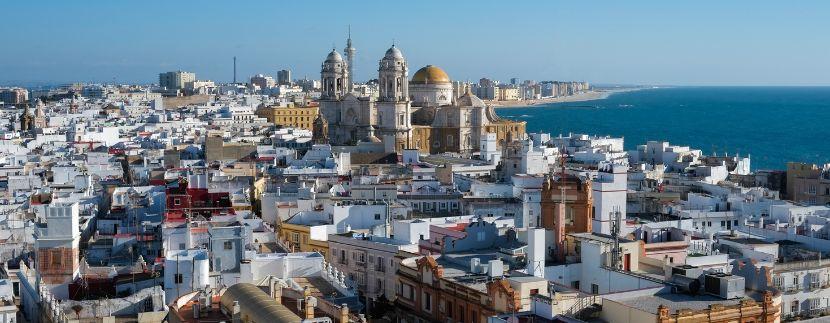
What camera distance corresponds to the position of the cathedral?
76.1 meters

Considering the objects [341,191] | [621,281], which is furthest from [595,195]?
[341,191]

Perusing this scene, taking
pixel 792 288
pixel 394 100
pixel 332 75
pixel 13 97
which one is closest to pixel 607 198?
pixel 792 288

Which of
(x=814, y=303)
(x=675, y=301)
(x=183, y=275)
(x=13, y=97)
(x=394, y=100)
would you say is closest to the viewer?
(x=675, y=301)

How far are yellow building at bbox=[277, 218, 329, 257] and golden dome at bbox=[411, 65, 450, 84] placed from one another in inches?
1969

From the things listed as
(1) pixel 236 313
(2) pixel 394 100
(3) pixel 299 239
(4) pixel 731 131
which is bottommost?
(3) pixel 299 239

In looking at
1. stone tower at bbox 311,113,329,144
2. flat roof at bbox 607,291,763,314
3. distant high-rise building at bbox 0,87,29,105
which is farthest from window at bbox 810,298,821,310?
distant high-rise building at bbox 0,87,29,105

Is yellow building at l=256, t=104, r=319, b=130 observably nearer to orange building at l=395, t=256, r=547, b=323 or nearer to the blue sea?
the blue sea

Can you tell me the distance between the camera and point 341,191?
43938mm

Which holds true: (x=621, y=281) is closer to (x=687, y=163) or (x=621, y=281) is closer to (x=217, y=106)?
(x=687, y=163)

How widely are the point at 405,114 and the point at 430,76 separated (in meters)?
9.12

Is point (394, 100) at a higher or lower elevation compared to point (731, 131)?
higher

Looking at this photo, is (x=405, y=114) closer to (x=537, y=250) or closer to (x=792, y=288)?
(x=792, y=288)

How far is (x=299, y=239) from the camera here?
34.4 meters

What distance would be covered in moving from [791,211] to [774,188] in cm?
1573
